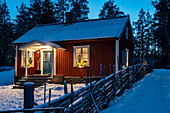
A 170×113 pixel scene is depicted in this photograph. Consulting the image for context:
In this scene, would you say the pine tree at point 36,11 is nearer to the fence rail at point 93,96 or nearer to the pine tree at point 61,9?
the pine tree at point 61,9

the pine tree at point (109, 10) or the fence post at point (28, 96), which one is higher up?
the pine tree at point (109, 10)

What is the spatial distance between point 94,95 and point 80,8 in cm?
3547

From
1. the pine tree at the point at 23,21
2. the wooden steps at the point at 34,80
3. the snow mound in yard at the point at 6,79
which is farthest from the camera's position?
the pine tree at the point at 23,21

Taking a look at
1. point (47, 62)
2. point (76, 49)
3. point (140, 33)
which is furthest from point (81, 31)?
point (140, 33)

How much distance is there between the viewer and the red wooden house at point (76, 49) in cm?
1416

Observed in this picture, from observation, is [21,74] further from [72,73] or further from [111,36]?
[111,36]

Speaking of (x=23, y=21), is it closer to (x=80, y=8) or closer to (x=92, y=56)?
(x=80, y=8)

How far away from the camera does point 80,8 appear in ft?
133

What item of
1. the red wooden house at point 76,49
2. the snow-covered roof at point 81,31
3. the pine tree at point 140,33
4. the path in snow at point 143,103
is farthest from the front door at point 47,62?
the pine tree at point 140,33

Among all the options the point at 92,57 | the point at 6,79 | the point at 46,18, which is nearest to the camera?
the point at 92,57

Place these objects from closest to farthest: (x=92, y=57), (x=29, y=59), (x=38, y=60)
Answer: (x=92, y=57) < (x=29, y=59) < (x=38, y=60)

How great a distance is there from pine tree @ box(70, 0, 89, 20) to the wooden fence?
30.9 metres

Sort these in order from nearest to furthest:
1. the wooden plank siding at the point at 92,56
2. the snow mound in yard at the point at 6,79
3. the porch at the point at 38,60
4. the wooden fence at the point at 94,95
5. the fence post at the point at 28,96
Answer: the fence post at the point at 28,96, the wooden fence at the point at 94,95, the wooden plank siding at the point at 92,56, the porch at the point at 38,60, the snow mound in yard at the point at 6,79

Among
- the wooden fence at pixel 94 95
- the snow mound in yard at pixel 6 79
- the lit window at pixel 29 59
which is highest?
the lit window at pixel 29 59
